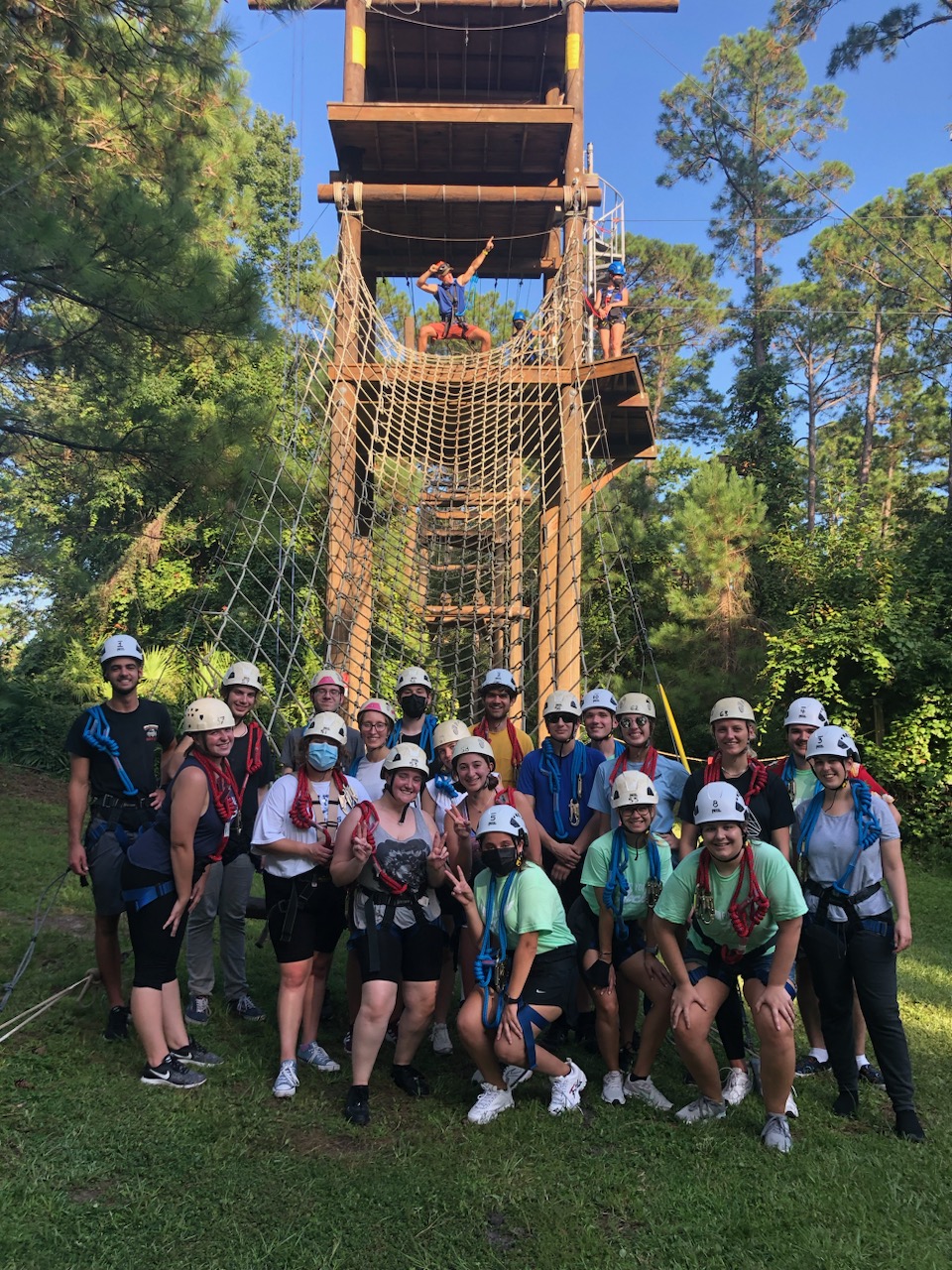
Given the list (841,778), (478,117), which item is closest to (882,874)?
(841,778)

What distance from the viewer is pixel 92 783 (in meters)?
3.28

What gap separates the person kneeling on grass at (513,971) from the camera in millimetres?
2777

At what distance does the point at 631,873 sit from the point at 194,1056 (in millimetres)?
1558

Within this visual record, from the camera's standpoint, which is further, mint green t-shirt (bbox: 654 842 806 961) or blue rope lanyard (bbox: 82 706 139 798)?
blue rope lanyard (bbox: 82 706 139 798)

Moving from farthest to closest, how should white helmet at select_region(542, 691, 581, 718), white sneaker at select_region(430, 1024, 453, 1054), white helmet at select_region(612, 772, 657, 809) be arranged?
white helmet at select_region(542, 691, 581, 718)
white sneaker at select_region(430, 1024, 453, 1054)
white helmet at select_region(612, 772, 657, 809)

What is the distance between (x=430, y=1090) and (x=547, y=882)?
0.79 meters

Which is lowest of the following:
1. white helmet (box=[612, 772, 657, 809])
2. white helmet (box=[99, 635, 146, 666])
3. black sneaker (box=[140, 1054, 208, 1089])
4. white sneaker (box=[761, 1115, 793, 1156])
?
white sneaker (box=[761, 1115, 793, 1156])

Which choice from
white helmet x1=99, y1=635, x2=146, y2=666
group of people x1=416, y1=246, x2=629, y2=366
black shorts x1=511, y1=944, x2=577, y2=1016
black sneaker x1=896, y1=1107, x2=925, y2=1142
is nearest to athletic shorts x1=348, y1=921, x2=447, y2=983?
black shorts x1=511, y1=944, x2=577, y2=1016

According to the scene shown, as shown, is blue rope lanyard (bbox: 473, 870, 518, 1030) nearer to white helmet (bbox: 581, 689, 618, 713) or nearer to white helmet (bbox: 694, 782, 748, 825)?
white helmet (bbox: 694, 782, 748, 825)

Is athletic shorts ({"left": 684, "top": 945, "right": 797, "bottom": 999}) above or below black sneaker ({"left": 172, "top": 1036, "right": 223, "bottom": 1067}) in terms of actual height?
above

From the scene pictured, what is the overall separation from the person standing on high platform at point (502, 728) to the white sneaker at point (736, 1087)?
1269 mm

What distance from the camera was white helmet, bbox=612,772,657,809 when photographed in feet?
9.65

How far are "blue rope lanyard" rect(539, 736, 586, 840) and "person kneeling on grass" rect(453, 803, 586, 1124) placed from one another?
52cm

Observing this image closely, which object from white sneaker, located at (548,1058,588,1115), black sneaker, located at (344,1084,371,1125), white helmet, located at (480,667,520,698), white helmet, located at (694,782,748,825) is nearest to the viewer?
white helmet, located at (694,782,748,825)
